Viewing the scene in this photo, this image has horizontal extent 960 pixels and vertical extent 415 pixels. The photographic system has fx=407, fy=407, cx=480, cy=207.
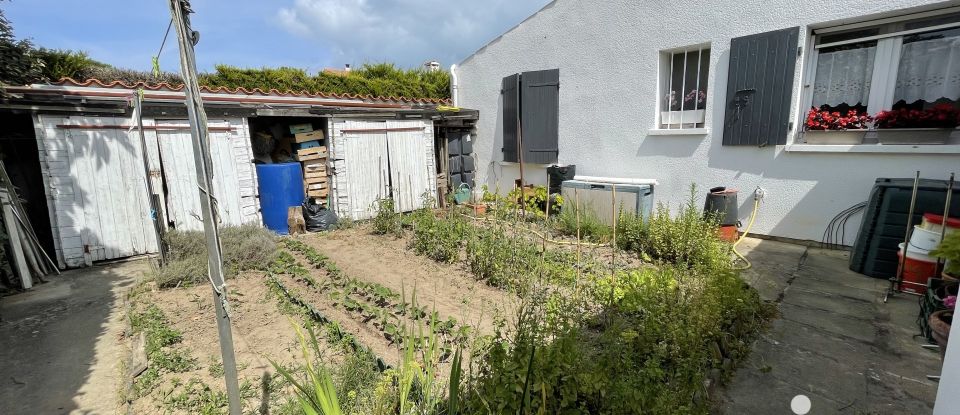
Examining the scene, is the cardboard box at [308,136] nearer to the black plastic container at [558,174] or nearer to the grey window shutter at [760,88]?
the black plastic container at [558,174]

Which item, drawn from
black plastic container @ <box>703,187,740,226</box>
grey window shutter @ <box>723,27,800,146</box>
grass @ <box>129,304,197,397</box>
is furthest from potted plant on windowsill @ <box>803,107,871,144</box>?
grass @ <box>129,304,197,397</box>

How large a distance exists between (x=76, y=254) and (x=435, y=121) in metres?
6.43

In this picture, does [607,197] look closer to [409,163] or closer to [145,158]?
[409,163]

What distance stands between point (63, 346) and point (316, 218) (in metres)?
4.05

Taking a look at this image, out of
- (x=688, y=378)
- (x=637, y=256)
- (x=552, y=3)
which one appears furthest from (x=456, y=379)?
(x=552, y=3)

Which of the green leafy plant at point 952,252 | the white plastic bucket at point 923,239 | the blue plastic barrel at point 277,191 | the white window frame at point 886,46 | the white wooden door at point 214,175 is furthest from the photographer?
the blue plastic barrel at point 277,191

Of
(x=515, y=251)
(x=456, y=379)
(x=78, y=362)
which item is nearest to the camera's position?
(x=456, y=379)

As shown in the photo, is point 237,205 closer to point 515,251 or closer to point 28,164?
point 28,164

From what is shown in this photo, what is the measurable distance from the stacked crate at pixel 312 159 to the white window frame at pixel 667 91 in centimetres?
604

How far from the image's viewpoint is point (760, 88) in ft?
19.0

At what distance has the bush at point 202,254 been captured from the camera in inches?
197

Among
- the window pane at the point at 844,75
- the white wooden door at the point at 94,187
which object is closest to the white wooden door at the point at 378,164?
the white wooden door at the point at 94,187

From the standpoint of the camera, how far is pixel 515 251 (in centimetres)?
481

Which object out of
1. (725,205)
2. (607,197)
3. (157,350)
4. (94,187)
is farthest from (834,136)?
(94,187)
